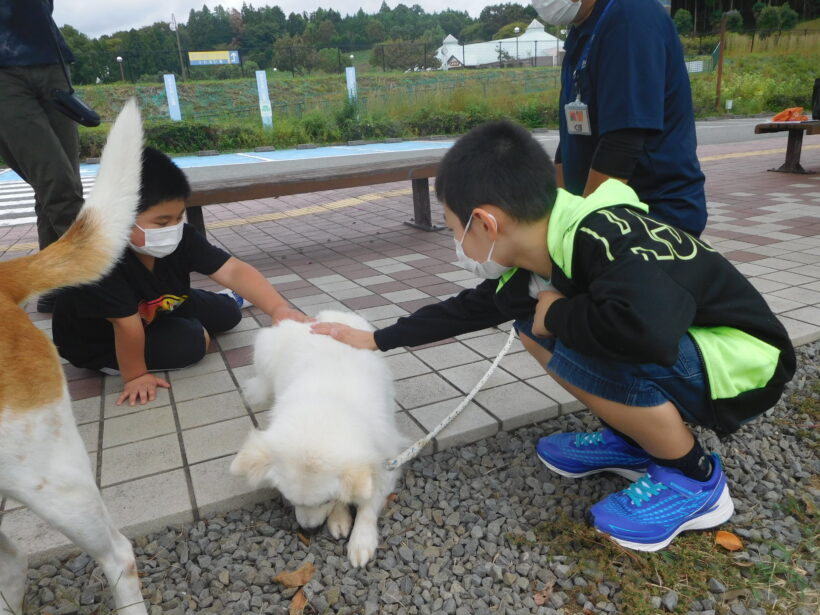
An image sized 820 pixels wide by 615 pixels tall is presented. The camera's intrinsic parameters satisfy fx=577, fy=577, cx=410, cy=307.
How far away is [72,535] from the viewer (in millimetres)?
1509

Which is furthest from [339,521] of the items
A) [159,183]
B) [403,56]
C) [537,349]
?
[403,56]

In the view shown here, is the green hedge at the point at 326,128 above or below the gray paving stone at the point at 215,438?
above

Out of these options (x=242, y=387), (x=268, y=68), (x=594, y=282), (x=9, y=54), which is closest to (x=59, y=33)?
(x=9, y=54)

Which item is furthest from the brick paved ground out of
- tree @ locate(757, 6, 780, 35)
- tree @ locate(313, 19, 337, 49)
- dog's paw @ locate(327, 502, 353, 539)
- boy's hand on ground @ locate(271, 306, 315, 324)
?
tree @ locate(313, 19, 337, 49)

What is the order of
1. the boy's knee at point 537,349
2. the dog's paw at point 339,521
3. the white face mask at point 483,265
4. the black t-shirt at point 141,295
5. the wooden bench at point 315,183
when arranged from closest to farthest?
the white face mask at point 483,265 < the dog's paw at point 339,521 < the boy's knee at point 537,349 < the black t-shirt at point 141,295 < the wooden bench at point 315,183

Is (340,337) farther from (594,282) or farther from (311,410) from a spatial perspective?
(594,282)

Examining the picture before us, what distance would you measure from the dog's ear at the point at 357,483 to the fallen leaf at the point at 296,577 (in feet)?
0.99

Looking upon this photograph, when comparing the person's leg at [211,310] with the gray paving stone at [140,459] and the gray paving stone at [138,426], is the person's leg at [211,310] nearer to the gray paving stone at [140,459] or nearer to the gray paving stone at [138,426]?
the gray paving stone at [138,426]

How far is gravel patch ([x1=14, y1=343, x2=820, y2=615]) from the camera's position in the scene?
1.85 m

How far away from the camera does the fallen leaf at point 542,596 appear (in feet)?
6.00

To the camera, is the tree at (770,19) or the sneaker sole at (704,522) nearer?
the sneaker sole at (704,522)

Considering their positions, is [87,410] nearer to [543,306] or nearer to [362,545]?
[362,545]

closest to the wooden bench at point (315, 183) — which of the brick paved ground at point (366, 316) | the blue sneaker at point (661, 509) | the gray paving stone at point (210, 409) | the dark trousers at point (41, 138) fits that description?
the brick paved ground at point (366, 316)

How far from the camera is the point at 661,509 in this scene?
1.99 m
